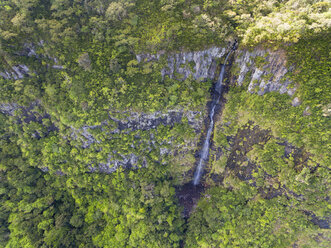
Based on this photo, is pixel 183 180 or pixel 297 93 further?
pixel 183 180

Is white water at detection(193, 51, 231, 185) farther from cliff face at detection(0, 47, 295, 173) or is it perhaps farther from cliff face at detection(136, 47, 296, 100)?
cliff face at detection(136, 47, 296, 100)

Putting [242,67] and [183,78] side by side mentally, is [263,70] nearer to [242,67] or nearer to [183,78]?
[242,67]

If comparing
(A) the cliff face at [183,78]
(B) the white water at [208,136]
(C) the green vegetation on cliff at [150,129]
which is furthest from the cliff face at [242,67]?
(B) the white water at [208,136]

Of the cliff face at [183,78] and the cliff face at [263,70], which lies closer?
the cliff face at [263,70]

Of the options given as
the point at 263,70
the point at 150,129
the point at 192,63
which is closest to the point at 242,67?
the point at 263,70

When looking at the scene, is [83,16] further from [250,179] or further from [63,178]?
[250,179]

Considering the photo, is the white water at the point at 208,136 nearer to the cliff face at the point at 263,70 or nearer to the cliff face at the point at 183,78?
the cliff face at the point at 183,78

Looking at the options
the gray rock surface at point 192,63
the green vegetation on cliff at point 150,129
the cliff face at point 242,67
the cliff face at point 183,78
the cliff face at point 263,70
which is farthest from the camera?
the gray rock surface at point 192,63

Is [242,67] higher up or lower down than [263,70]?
lower down

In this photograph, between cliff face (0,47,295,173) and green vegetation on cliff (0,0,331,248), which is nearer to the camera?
cliff face (0,47,295,173)

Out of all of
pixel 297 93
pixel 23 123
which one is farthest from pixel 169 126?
pixel 23 123

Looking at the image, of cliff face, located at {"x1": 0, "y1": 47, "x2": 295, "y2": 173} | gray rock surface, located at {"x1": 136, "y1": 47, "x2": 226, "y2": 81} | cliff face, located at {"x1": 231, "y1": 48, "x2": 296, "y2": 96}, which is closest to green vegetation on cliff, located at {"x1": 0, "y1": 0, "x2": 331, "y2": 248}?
Answer: cliff face, located at {"x1": 0, "y1": 47, "x2": 295, "y2": 173}
